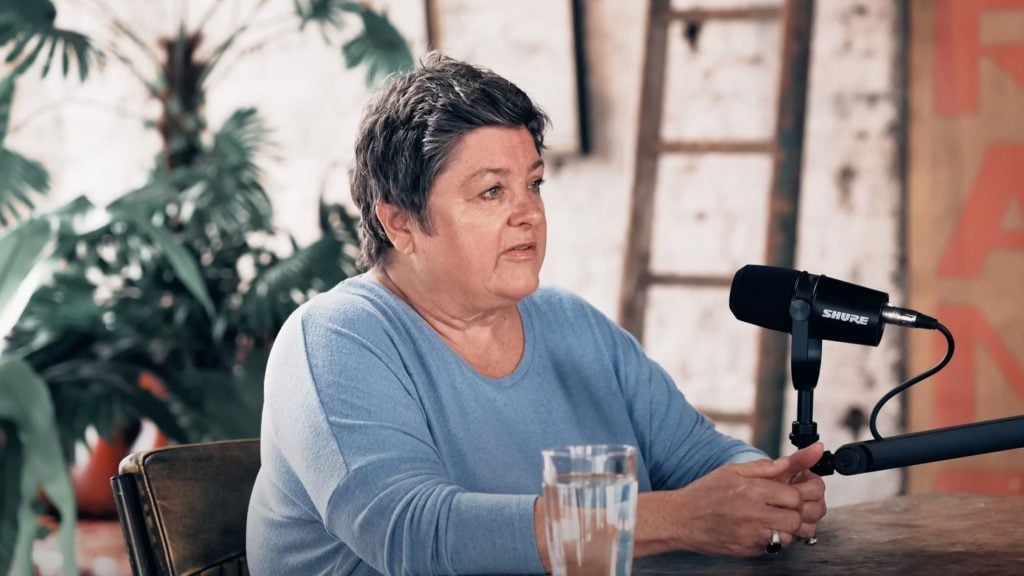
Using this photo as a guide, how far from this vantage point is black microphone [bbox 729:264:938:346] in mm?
1390

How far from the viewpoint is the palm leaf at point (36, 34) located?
3.20 m

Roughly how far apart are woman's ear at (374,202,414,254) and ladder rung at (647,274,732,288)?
218cm

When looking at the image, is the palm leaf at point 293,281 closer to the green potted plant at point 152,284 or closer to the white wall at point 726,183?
the green potted plant at point 152,284

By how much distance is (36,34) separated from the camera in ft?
10.6

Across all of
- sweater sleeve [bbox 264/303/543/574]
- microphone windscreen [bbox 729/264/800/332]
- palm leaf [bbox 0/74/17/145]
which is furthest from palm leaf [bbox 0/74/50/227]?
microphone windscreen [bbox 729/264/800/332]

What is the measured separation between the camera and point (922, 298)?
3654mm

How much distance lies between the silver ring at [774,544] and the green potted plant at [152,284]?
1.54 metres

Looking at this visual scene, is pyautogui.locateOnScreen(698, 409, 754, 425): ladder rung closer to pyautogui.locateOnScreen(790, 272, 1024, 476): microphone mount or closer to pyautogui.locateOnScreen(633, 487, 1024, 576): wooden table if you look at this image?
pyautogui.locateOnScreen(633, 487, 1024, 576): wooden table

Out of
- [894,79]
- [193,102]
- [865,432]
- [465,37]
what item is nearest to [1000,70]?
[894,79]

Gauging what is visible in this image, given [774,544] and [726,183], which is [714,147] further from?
[774,544]

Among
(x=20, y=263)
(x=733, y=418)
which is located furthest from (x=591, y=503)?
(x=733, y=418)

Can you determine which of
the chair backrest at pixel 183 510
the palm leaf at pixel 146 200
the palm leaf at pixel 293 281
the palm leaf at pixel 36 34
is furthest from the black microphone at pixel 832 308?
the palm leaf at pixel 36 34

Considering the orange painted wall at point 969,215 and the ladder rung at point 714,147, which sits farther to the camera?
the ladder rung at point 714,147

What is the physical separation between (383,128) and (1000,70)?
2.39m
